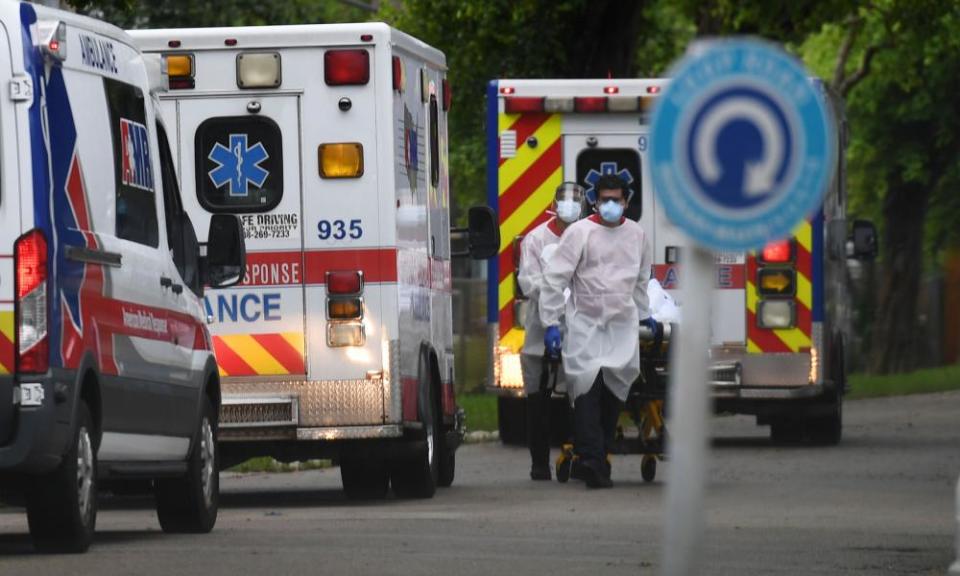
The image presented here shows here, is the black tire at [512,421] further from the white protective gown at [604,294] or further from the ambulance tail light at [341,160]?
the ambulance tail light at [341,160]

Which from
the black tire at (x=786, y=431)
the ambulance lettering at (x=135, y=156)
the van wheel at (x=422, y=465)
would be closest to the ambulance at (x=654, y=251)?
the black tire at (x=786, y=431)

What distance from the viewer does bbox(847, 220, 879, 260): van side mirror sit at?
21.0 metres

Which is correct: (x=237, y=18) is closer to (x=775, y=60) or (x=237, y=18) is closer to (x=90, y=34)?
(x=90, y=34)

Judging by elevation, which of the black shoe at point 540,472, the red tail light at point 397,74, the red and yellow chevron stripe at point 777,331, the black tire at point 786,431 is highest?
the red tail light at point 397,74

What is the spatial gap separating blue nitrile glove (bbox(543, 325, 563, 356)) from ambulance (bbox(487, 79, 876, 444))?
322 centimetres

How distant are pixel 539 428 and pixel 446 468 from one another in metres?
0.80

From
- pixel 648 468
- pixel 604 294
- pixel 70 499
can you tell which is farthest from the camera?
pixel 648 468

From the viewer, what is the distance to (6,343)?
9570 mm

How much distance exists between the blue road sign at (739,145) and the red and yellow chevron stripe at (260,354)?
7935 mm

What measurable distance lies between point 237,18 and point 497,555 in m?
22.6

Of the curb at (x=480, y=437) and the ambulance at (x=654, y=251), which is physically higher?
the ambulance at (x=654, y=251)

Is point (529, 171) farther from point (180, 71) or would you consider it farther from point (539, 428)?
point (180, 71)

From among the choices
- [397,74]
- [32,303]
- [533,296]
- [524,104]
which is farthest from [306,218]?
[524,104]

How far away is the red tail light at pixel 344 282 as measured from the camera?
44.7ft
